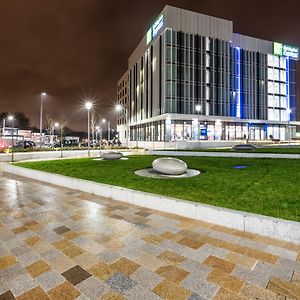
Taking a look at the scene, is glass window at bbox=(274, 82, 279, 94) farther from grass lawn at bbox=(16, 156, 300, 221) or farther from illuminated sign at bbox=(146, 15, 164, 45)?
grass lawn at bbox=(16, 156, 300, 221)

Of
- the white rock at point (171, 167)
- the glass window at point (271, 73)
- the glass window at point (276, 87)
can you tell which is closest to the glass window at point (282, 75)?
the glass window at point (276, 87)

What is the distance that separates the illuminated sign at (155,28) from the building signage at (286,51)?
31.4m

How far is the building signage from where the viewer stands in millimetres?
63566

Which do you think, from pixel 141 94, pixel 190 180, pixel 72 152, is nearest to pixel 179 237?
pixel 190 180

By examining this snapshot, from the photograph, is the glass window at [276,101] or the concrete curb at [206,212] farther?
the glass window at [276,101]

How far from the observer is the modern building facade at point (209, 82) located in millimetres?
50656

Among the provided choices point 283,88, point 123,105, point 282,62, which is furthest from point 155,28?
point 123,105

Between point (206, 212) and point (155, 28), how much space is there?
182ft

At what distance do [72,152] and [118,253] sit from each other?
2662 cm

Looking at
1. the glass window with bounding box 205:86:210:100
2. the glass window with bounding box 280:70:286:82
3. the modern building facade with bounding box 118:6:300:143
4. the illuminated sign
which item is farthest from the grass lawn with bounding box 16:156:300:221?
the glass window with bounding box 280:70:286:82

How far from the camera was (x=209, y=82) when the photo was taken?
53.2 m

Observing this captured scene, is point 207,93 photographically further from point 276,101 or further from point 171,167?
point 171,167

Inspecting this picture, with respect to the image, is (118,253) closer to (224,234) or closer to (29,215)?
(224,234)

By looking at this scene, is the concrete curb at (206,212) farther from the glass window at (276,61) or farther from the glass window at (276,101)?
the glass window at (276,61)
